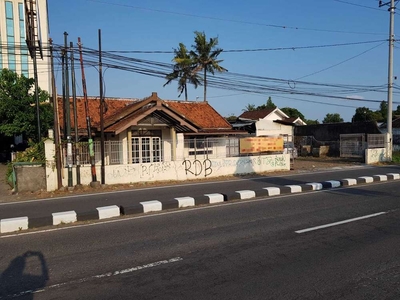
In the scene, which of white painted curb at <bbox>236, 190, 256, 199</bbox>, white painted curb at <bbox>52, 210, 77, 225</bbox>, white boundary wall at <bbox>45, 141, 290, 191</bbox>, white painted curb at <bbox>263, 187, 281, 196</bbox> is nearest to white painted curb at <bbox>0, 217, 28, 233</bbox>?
white painted curb at <bbox>52, 210, 77, 225</bbox>

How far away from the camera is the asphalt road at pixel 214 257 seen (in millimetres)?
4215

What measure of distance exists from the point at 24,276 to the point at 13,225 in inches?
124

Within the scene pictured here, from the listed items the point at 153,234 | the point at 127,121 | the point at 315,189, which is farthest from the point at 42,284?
the point at 127,121

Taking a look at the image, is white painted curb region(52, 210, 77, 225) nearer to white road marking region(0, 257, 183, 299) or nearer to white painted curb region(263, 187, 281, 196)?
white road marking region(0, 257, 183, 299)

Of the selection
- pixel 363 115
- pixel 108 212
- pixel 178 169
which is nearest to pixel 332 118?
pixel 363 115

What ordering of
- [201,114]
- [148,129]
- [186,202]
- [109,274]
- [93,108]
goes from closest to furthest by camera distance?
[109,274] < [186,202] < [148,129] < [93,108] < [201,114]

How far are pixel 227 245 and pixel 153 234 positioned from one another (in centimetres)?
163

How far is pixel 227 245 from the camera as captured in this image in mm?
5977

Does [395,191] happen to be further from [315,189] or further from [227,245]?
[227,245]

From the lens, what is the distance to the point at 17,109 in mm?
23688

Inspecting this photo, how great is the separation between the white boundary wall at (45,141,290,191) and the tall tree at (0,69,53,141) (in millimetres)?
11196

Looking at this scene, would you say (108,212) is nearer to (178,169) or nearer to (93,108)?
(178,169)

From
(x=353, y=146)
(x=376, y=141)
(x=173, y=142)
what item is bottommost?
(x=353, y=146)

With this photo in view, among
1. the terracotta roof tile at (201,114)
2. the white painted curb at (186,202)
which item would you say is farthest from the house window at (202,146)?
the white painted curb at (186,202)
